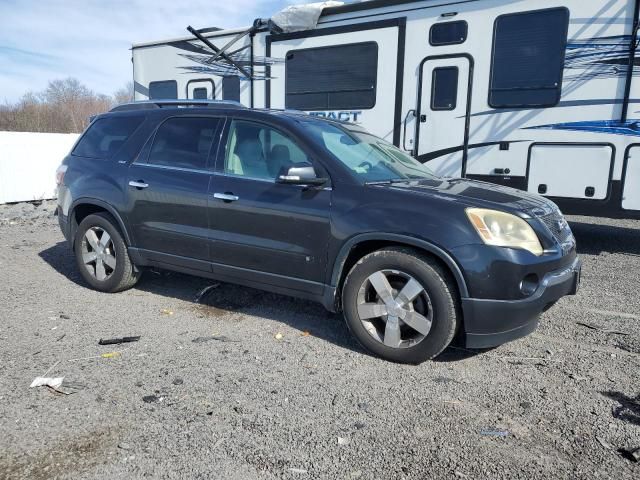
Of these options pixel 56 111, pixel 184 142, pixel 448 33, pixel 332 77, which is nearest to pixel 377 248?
pixel 184 142

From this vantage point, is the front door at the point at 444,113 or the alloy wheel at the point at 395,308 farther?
the front door at the point at 444,113

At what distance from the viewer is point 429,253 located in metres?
3.51

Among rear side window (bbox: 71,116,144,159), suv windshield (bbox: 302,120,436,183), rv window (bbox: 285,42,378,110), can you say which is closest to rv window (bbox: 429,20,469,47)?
rv window (bbox: 285,42,378,110)

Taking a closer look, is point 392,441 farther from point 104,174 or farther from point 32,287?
point 32,287

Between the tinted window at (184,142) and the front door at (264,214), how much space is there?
0.22 meters

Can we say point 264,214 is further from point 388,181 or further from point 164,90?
point 164,90

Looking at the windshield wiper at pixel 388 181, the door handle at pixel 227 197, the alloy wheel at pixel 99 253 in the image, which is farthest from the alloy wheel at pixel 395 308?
the alloy wheel at pixel 99 253

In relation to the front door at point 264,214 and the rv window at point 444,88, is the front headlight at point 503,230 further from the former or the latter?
the rv window at point 444,88

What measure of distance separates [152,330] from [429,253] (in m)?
2.34

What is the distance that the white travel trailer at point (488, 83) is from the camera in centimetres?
620

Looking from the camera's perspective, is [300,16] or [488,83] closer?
[488,83]

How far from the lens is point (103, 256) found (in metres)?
5.10

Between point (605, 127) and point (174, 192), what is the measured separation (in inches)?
203

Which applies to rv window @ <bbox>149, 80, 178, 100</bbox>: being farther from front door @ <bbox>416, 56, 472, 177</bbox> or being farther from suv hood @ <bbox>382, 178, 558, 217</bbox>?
suv hood @ <bbox>382, 178, 558, 217</bbox>
